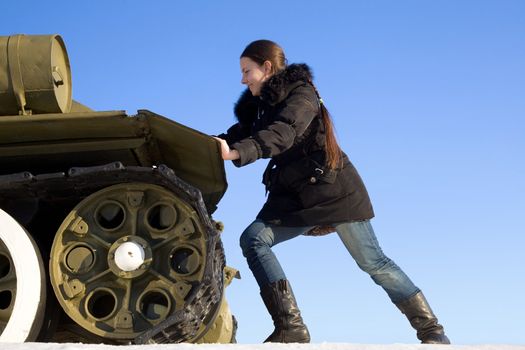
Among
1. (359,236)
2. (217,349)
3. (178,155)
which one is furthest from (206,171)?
(217,349)

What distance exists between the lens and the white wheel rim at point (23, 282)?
4527 millimetres

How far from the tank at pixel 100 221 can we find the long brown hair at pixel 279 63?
2.29 feet

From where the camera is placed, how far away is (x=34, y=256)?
4.71 meters

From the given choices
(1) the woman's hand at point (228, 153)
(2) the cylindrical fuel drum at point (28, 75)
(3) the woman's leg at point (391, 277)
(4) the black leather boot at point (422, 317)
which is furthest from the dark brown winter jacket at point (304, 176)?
(2) the cylindrical fuel drum at point (28, 75)

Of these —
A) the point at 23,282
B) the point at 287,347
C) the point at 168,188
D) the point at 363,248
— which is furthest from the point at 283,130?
the point at 23,282

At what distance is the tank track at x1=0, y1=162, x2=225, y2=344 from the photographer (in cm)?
458

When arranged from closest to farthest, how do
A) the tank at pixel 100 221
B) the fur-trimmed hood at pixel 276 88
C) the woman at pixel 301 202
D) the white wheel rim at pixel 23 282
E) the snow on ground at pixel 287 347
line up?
the snow on ground at pixel 287 347 → the white wheel rim at pixel 23 282 → the tank at pixel 100 221 → the woman at pixel 301 202 → the fur-trimmed hood at pixel 276 88

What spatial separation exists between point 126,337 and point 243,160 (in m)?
1.32

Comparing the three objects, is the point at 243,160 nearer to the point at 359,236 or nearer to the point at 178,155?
the point at 178,155

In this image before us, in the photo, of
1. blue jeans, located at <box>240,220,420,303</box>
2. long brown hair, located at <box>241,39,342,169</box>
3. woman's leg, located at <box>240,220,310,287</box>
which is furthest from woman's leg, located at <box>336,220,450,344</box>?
long brown hair, located at <box>241,39,342,169</box>

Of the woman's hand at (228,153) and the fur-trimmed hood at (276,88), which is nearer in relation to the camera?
the woman's hand at (228,153)

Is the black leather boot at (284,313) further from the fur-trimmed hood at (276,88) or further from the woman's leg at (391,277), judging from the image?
the fur-trimmed hood at (276,88)

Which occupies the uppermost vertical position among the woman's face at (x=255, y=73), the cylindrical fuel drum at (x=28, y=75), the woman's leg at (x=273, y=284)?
the cylindrical fuel drum at (x=28, y=75)

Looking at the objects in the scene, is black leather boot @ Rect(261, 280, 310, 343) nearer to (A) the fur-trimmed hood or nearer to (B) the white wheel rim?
(A) the fur-trimmed hood
